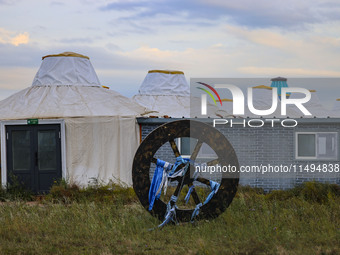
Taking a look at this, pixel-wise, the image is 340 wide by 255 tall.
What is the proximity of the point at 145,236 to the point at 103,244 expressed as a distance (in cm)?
75

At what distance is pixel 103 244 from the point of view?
7918mm

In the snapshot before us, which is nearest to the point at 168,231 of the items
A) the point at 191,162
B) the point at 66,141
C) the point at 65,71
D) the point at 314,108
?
the point at 191,162

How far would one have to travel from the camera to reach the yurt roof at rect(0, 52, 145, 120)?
1477 cm

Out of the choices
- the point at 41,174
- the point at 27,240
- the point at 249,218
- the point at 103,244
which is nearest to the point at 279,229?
the point at 249,218

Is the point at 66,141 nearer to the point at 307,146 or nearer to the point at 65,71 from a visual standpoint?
the point at 65,71

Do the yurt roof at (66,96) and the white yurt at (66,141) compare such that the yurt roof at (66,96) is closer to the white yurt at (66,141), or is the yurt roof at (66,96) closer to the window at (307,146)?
the white yurt at (66,141)

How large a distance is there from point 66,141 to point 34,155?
97cm

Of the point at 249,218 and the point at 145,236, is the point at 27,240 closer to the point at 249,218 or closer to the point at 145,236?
the point at 145,236

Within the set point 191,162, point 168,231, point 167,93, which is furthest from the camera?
point 167,93

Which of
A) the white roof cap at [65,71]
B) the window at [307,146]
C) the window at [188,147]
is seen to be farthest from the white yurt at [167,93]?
the window at [307,146]

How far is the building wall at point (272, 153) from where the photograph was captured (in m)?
14.8

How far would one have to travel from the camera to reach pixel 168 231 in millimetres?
8719

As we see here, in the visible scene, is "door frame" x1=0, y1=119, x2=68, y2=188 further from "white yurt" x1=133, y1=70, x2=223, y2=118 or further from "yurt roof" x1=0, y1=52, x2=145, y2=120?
"white yurt" x1=133, y1=70, x2=223, y2=118

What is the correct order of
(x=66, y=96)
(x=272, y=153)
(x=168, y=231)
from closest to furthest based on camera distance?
1. (x=168, y=231)
2. (x=272, y=153)
3. (x=66, y=96)
